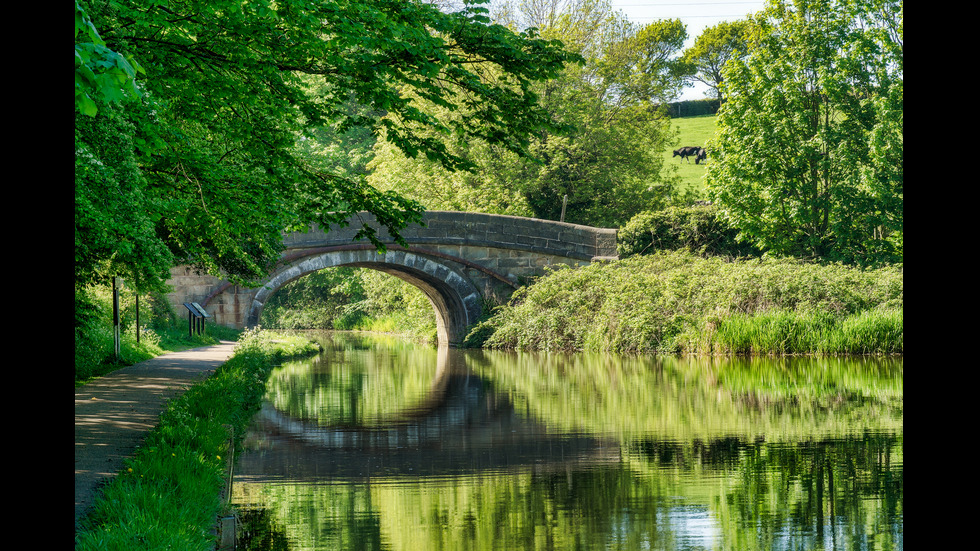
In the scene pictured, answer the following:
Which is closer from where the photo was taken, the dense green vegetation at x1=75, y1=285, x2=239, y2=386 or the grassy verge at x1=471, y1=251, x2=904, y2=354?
the dense green vegetation at x1=75, y1=285, x2=239, y2=386

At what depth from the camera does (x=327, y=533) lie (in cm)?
513

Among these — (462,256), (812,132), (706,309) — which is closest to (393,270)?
(462,256)

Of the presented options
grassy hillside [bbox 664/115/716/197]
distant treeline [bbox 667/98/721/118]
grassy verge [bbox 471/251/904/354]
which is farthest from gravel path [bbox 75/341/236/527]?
distant treeline [bbox 667/98/721/118]

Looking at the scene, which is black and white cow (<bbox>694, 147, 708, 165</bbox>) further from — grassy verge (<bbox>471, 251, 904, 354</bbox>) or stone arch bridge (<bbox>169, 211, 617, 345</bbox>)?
grassy verge (<bbox>471, 251, 904, 354</bbox>)

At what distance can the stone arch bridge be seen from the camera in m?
23.2

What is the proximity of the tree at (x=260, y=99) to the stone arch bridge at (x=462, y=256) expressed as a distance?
13230mm

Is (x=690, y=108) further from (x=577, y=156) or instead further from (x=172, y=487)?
(x=172, y=487)

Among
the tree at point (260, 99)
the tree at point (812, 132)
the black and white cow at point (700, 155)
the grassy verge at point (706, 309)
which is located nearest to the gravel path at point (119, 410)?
the tree at point (260, 99)

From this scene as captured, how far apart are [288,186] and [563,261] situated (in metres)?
15.4

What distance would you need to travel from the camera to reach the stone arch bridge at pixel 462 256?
23.2 metres

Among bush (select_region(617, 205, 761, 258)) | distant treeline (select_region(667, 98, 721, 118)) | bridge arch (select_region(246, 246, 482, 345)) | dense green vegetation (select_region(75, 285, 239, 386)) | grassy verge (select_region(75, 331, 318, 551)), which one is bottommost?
grassy verge (select_region(75, 331, 318, 551))

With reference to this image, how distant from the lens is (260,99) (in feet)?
25.9

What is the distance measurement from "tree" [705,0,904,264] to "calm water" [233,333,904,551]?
8625 millimetres
